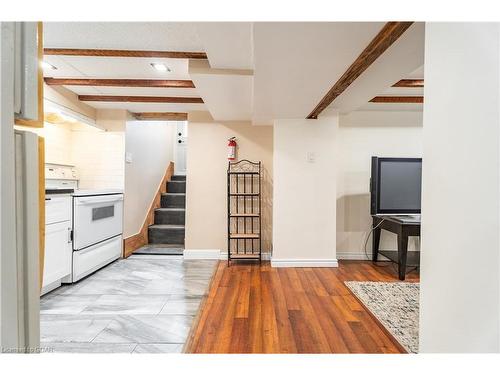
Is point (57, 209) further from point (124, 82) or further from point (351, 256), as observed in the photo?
point (351, 256)

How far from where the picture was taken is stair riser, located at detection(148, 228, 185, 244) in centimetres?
→ 489

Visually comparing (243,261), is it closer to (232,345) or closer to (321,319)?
(321,319)

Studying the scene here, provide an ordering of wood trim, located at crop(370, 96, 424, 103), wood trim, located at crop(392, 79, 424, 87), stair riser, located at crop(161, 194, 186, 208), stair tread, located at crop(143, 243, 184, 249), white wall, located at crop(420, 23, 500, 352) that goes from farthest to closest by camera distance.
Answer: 1. stair riser, located at crop(161, 194, 186, 208)
2. stair tread, located at crop(143, 243, 184, 249)
3. wood trim, located at crop(370, 96, 424, 103)
4. wood trim, located at crop(392, 79, 424, 87)
5. white wall, located at crop(420, 23, 500, 352)

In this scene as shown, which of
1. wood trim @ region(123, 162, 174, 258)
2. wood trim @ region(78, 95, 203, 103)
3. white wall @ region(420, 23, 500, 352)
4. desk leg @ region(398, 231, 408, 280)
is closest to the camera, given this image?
white wall @ region(420, 23, 500, 352)

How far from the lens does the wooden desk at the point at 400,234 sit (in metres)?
3.17

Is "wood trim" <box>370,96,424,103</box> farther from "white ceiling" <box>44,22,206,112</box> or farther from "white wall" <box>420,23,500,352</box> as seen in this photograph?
"white wall" <box>420,23,500,352</box>

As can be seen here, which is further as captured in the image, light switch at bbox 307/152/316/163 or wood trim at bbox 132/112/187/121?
wood trim at bbox 132/112/187/121

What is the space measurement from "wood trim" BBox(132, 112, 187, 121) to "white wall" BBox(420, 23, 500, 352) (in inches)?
149

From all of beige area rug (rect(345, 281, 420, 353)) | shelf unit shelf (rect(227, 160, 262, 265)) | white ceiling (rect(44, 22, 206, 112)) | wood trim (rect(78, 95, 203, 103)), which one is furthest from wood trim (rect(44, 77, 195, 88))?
beige area rug (rect(345, 281, 420, 353))

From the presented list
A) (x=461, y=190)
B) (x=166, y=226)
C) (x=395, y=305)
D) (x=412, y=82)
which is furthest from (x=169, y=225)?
(x=461, y=190)

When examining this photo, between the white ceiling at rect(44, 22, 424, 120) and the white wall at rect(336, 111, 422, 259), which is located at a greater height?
the white ceiling at rect(44, 22, 424, 120)

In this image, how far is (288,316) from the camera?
7.45 feet

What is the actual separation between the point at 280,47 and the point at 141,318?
86.8 inches

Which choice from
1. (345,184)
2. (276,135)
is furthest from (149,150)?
(345,184)
